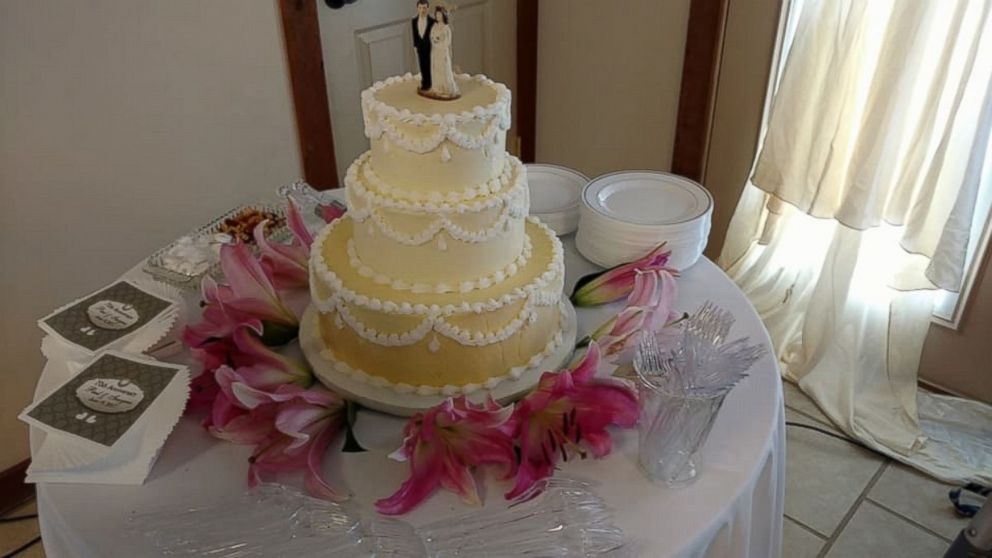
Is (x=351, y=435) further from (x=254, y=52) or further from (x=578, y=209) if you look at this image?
(x=254, y=52)

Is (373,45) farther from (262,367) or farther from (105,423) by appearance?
(105,423)

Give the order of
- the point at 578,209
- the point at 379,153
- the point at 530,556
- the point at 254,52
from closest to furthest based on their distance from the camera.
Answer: the point at 530,556, the point at 379,153, the point at 578,209, the point at 254,52

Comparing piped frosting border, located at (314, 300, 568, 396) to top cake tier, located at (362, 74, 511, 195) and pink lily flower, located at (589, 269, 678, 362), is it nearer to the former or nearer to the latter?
pink lily flower, located at (589, 269, 678, 362)

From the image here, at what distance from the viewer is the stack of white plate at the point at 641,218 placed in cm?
138

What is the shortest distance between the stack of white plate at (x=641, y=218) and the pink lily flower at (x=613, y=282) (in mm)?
35

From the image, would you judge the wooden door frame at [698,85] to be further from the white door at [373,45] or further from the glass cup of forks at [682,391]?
the glass cup of forks at [682,391]

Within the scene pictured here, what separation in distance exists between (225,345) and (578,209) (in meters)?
0.70

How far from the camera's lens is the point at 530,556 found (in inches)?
36.4

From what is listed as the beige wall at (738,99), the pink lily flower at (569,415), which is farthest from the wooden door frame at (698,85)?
the pink lily flower at (569,415)

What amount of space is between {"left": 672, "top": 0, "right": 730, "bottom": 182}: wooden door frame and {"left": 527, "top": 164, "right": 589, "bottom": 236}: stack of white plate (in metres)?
0.81

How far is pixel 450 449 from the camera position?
3.35ft

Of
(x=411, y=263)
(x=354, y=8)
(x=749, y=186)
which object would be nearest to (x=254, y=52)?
(x=354, y=8)

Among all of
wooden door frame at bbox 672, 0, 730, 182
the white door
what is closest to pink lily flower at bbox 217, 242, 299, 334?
the white door

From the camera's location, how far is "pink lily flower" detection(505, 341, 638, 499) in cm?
103
